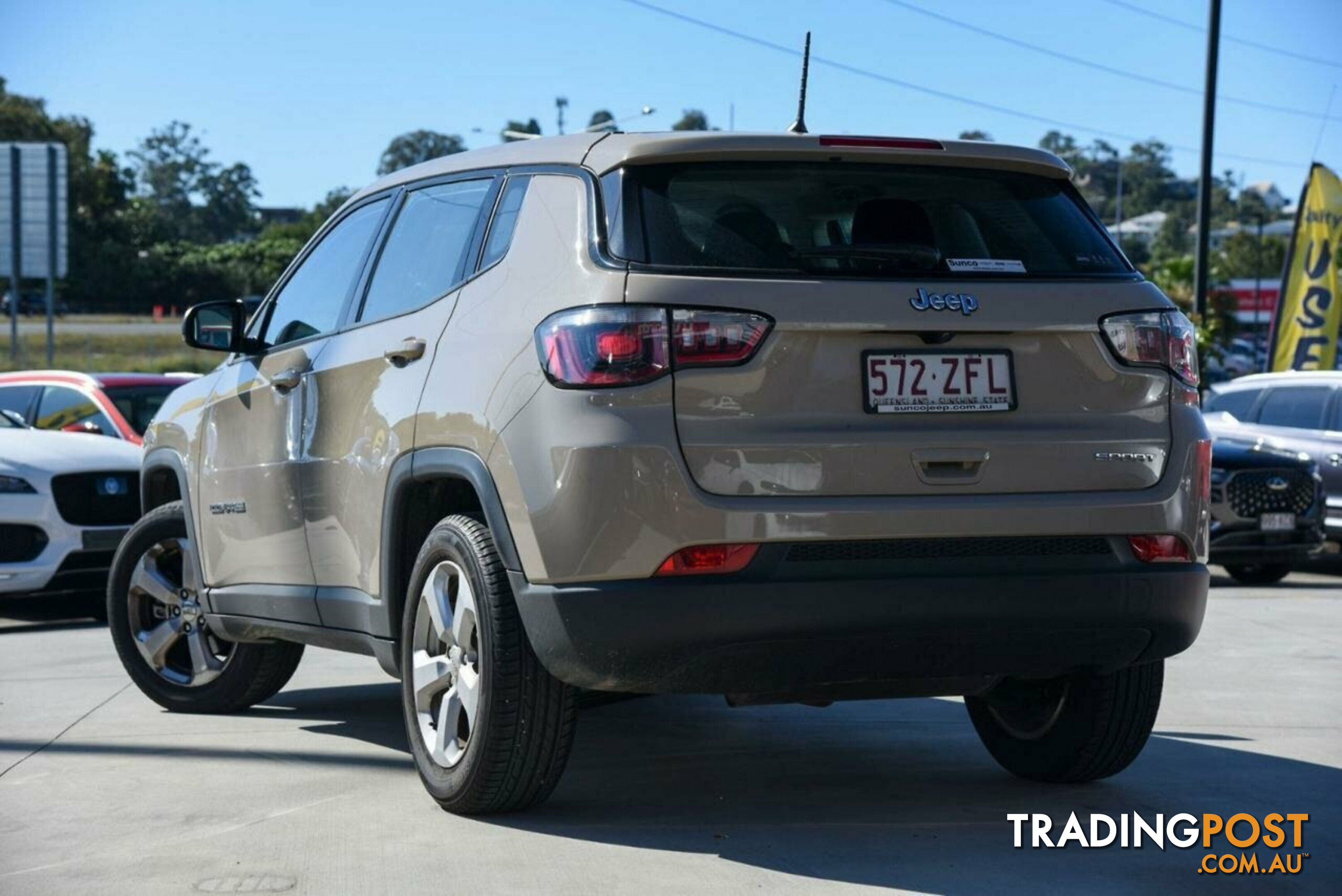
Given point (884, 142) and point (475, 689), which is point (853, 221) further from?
point (475, 689)

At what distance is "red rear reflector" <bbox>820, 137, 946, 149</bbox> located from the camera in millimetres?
4652

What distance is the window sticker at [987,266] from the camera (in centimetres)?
466

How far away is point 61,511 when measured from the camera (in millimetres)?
10055

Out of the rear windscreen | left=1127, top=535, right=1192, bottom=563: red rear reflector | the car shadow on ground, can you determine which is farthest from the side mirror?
left=1127, top=535, right=1192, bottom=563: red rear reflector

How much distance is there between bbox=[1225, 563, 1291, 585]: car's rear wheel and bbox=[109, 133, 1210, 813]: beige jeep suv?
847cm

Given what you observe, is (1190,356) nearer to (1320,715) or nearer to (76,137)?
(1320,715)

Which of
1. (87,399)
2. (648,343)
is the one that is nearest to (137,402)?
(87,399)

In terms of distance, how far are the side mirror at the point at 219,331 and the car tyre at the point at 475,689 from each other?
5.48ft

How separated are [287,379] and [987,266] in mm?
2451

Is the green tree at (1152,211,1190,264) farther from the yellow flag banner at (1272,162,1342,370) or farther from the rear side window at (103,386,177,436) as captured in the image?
the rear side window at (103,386,177,436)

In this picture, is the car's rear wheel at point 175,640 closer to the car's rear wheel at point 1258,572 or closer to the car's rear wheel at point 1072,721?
the car's rear wheel at point 1072,721

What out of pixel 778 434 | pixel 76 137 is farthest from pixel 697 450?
pixel 76 137

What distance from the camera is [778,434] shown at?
4348 millimetres

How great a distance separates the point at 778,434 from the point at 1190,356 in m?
1.26
